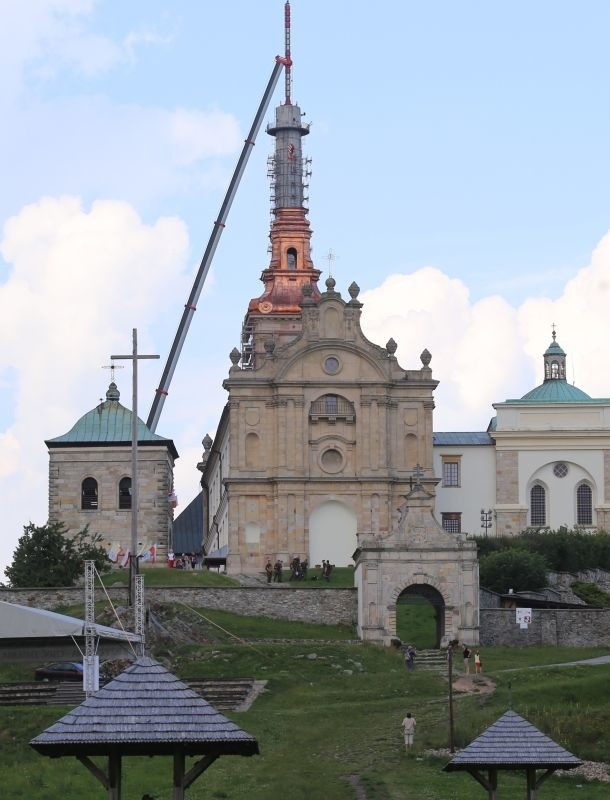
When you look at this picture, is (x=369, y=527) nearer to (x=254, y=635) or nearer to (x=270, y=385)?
(x=270, y=385)

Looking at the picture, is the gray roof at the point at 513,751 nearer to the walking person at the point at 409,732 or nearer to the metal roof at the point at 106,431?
the walking person at the point at 409,732

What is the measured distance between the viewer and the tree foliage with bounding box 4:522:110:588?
87.7 meters

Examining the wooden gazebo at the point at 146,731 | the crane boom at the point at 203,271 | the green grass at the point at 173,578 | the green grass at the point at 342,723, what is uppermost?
the crane boom at the point at 203,271

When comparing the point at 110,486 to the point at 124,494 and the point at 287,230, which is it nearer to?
the point at 124,494

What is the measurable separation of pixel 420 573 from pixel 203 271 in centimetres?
4780

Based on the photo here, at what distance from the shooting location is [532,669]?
71.9 m

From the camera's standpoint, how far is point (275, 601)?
85438 mm

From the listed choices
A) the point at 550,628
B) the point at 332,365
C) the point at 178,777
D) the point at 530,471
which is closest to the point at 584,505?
the point at 530,471

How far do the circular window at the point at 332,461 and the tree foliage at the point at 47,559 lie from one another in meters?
15.9

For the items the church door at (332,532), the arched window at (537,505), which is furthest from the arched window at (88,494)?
the arched window at (537,505)

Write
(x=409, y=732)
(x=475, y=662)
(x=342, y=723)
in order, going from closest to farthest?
(x=409, y=732)
(x=342, y=723)
(x=475, y=662)

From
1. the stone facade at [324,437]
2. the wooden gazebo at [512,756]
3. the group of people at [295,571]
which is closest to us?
the wooden gazebo at [512,756]

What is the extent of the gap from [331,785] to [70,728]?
20.2 metres

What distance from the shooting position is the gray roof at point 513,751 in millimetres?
35125
